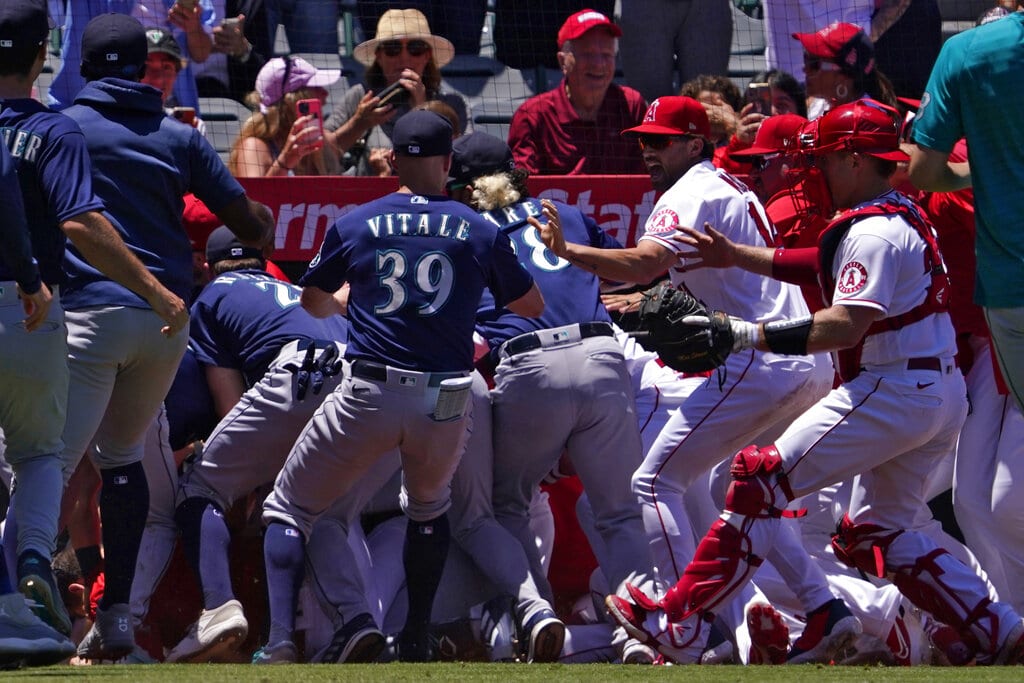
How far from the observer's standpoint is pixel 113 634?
5168 millimetres

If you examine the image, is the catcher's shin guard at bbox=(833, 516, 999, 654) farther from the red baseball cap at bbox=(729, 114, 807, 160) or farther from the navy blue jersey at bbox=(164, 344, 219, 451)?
the navy blue jersey at bbox=(164, 344, 219, 451)

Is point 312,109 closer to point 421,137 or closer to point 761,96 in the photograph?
point 421,137

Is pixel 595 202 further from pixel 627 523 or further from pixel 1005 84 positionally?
pixel 1005 84

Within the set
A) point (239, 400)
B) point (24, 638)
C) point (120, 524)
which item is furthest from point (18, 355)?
point (239, 400)

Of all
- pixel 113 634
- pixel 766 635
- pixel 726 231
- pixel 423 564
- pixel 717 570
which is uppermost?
pixel 726 231

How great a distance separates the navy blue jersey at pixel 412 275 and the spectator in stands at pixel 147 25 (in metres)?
2.73

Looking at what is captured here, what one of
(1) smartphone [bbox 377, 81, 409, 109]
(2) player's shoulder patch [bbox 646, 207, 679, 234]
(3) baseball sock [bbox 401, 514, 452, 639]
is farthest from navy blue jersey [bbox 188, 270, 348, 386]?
(1) smartphone [bbox 377, 81, 409, 109]

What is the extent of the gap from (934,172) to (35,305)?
2.42m

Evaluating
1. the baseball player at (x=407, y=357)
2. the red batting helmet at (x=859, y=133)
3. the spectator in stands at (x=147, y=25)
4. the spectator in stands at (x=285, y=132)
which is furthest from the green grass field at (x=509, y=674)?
the spectator in stands at (x=147, y=25)

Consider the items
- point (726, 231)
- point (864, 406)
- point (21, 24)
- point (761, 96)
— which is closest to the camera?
point (21, 24)

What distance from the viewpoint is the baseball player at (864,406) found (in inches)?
189

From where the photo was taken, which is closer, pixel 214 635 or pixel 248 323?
pixel 214 635

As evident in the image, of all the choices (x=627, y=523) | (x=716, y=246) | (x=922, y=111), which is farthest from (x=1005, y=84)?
(x=627, y=523)

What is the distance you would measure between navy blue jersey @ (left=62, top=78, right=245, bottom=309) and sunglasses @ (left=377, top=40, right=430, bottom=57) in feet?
8.25
